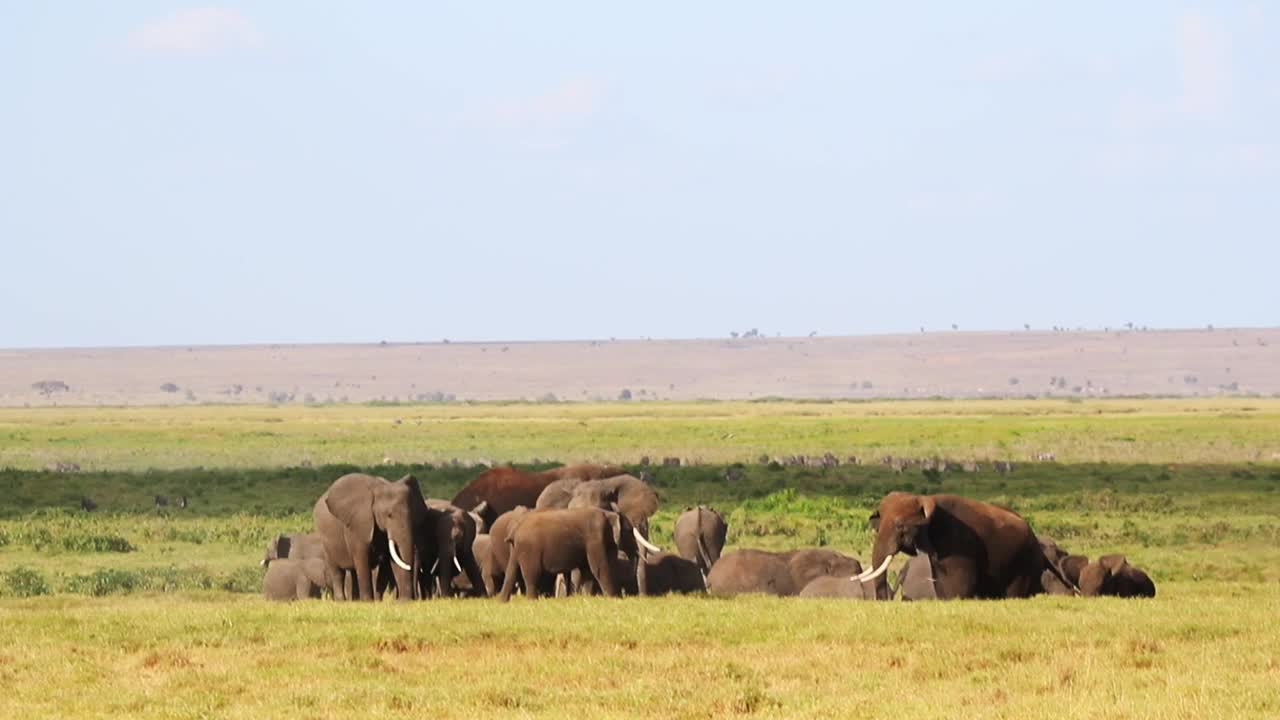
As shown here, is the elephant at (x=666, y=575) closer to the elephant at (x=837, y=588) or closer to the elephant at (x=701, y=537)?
the elephant at (x=837, y=588)

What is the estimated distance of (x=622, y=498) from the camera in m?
27.6

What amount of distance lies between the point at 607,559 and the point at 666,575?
5.00 ft

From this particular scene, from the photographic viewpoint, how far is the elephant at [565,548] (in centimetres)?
2342

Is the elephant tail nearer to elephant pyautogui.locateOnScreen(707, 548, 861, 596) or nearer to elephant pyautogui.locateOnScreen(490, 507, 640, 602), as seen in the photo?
elephant pyautogui.locateOnScreen(490, 507, 640, 602)

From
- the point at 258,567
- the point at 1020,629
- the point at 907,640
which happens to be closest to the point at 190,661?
the point at 907,640

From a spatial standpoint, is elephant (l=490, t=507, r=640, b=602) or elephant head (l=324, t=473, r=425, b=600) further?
elephant head (l=324, t=473, r=425, b=600)

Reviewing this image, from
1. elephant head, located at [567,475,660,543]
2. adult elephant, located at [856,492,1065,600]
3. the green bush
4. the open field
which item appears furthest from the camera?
the open field

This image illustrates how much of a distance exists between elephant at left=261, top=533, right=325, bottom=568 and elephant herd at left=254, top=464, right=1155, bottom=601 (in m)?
0.03

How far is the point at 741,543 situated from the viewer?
112 ft

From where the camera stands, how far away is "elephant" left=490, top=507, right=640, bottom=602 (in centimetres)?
2342

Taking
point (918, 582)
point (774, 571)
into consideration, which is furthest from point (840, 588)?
point (774, 571)

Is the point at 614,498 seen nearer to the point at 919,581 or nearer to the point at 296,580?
the point at 296,580

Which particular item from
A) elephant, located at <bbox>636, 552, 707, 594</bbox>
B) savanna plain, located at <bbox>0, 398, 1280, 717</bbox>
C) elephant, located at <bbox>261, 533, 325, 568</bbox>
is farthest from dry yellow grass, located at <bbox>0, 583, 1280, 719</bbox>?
elephant, located at <bbox>261, 533, 325, 568</bbox>

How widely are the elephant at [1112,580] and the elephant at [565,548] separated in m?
5.39
